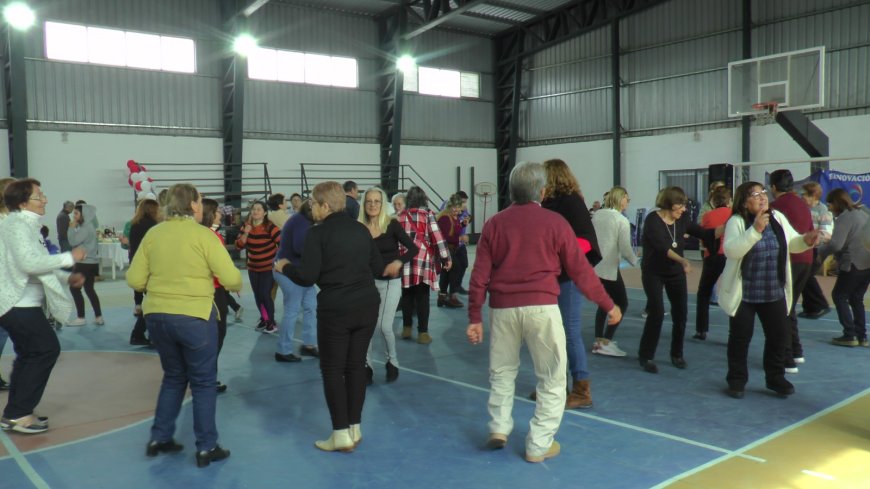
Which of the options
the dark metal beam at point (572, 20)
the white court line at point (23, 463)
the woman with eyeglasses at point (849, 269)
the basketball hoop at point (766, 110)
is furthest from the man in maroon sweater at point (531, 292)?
the dark metal beam at point (572, 20)

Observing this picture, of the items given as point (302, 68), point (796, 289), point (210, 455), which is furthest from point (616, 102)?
point (210, 455)

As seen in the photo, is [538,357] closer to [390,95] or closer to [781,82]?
[781,82]

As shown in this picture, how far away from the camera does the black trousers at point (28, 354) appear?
4324 mm

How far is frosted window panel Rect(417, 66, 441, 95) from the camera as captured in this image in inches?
870

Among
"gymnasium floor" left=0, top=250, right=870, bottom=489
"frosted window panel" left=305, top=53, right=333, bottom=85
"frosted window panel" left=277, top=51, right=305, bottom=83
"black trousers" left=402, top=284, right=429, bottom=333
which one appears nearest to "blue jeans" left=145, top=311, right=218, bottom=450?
"gymnasium floor" left=0, top=250, right=870, bottom=489

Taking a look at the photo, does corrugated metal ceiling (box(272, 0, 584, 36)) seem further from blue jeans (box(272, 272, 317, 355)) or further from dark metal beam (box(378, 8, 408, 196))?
blue jeans (box(272, 272, 317, 355))

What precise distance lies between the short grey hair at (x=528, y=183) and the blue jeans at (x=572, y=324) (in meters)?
1.09

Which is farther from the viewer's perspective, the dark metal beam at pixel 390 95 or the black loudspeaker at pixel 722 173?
the dark metal beam at pixel 390 95

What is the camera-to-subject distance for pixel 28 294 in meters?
4.34

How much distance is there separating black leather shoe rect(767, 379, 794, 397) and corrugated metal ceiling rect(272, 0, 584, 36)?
1561 cm

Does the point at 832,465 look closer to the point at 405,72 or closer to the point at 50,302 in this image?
the point at 50,302

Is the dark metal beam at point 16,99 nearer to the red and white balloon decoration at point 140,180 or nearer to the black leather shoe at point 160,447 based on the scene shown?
the red and white balloon decoration at point 140,180

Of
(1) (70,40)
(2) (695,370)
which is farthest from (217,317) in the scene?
(1) (70,40)

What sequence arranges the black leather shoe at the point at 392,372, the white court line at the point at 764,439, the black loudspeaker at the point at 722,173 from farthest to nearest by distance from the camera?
the black loudspeaker at the point at 722,173 < the black leather shoe at the point at 392,372 < the white court line at the point at 764,439
